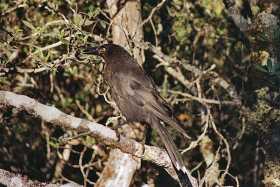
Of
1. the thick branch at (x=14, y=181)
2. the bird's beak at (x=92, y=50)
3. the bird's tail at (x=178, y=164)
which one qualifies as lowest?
the thick branch at (x=14, y=181)

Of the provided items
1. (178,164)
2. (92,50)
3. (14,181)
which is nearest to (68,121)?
(14,181)

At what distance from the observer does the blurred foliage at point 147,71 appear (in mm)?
7133

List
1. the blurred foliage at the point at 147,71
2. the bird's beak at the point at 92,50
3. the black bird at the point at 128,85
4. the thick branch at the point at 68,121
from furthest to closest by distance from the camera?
the blurred foliage at the point at 147,71 < the black bird at the point at 128,85 < the bird's beak at the point at 92,50 < the thick branch at the point at 68,121

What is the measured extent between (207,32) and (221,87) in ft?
2.36

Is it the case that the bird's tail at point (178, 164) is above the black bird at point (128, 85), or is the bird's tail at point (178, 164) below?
below

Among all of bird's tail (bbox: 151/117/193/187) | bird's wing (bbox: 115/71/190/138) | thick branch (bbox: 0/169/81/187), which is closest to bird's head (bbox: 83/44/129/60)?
bird's wing (bbox: 115/71/190/138)

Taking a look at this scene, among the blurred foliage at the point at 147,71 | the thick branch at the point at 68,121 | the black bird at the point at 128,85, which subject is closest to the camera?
the thick branch at the point at 68,121

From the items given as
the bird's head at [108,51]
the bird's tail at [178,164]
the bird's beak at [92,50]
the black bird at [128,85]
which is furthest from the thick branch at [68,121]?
the bird's head at [108,51]

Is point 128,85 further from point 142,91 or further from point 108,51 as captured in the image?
point 108,51

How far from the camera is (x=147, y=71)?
27.2 ft

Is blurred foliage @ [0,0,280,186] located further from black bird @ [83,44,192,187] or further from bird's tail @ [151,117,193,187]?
Answer: bird's tail @ [151,117,193,187]

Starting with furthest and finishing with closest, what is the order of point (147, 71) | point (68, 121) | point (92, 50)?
point (147, 71), point (92, 50), point (68, 121)

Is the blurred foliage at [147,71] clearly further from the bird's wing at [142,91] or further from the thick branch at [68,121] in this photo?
the thick branch at [68,121]

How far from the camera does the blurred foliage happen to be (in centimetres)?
713
